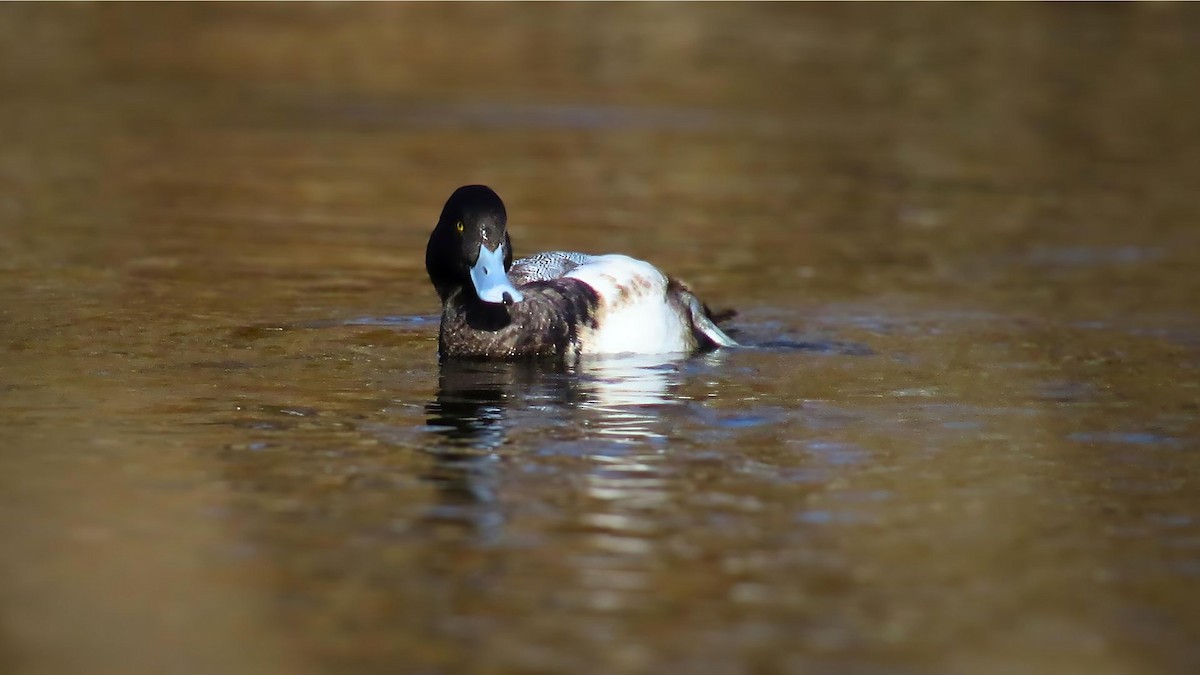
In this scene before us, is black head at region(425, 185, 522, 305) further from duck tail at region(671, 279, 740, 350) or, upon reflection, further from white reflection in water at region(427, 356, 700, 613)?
duck tail at region(671, 279, 740, 350)

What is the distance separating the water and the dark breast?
0.62 feet

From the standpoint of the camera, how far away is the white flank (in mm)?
10000

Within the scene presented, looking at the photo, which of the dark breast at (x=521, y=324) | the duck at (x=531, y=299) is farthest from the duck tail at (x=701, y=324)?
the dark breast at (x=521, y=324)

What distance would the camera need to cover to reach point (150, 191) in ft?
54.0

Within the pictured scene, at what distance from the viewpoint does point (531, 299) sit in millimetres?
9844

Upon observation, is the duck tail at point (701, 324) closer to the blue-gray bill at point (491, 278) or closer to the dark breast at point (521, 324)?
the dark breast at point (521, 324)

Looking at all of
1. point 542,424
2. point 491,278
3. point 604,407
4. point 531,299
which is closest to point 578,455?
point 542,424

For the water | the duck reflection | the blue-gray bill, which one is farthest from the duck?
the water

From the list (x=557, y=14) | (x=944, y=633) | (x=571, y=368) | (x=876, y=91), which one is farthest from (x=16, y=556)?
(x=557, y=14)

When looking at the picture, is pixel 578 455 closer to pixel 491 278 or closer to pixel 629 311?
pixel 491 278

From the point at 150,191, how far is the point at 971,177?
23.4ft

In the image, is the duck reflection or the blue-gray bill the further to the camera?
the blue-gray bill

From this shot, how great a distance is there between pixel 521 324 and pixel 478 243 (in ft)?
1.52

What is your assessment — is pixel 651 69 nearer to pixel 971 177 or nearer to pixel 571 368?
pixel 971 177
